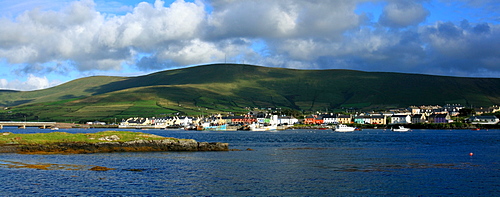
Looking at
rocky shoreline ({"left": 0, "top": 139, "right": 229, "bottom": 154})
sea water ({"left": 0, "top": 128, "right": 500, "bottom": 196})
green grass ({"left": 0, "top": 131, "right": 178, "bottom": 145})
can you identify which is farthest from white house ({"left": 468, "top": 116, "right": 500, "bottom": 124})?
green grass ({"left": 0, "top": 131, "right": 178, "bottom": 145})

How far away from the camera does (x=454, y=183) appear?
3734cm

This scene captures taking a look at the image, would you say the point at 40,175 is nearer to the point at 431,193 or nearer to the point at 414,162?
the point at 431,193

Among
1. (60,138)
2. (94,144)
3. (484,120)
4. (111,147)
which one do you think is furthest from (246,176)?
(484,120)

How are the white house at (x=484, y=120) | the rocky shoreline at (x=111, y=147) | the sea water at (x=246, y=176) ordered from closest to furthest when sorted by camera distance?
1. the sea water at (x=246, y=176)
2. the rocky shoreline at (x=111, y=147)
3. the white house at (x=484, y=120)

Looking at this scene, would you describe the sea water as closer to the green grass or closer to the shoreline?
the shoreline

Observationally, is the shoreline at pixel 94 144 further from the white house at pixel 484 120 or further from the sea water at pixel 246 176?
the white house at pixel 484 120

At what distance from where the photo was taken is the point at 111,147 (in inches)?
2450

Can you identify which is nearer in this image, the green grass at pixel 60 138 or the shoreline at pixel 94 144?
the shoreline at pixel 94 144

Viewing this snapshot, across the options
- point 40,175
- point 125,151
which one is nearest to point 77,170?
point 40,175

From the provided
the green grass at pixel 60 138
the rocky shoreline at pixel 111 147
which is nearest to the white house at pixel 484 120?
the rocky shoreline at pixel 111 147

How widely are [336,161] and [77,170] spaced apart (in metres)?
27.0

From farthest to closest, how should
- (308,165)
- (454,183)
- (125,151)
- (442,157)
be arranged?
(125,151)
(442,157)
(308,165)
(454,183)

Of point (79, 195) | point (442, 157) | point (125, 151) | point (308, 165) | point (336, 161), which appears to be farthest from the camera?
point (125, 151)

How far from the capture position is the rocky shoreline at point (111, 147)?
5862 centimetres
